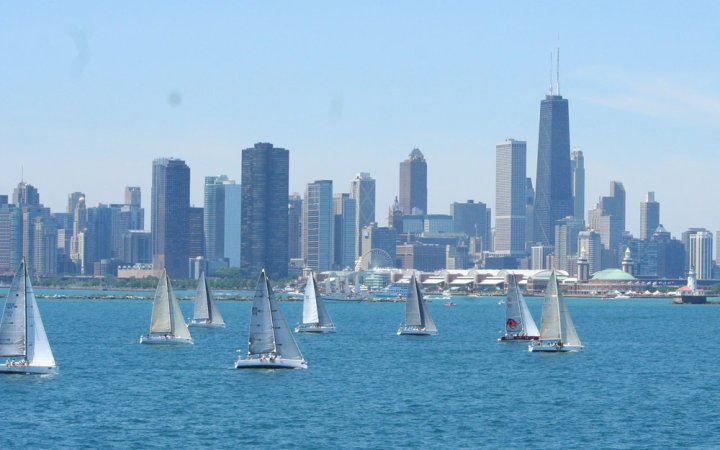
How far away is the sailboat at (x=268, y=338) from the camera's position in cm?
8825

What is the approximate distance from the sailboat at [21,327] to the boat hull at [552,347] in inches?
1623

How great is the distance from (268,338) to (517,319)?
41.0 meters

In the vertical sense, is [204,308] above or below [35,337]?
above

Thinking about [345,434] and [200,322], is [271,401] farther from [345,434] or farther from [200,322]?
[200,322]

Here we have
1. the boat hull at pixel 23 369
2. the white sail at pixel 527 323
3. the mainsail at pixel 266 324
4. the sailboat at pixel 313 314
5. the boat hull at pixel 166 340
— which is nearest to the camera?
the boat hull at pixel 23 369

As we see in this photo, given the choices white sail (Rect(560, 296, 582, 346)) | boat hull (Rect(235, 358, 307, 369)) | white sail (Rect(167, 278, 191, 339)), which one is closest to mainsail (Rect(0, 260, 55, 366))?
boat hull (Rect(235, 358, 307, 369))

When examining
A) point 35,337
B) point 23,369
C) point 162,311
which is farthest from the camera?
point 162,311

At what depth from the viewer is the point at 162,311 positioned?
385 feet

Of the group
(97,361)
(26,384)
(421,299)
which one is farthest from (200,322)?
(26,384)

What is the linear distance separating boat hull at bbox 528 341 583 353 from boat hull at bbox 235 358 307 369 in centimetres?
2524

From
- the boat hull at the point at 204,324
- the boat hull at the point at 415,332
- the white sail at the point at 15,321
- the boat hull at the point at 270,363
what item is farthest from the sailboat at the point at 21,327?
the boat hull at the point at 204,324

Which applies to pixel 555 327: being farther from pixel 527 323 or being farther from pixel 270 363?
pixel 270 363

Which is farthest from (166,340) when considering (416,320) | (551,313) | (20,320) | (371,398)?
(371,398)

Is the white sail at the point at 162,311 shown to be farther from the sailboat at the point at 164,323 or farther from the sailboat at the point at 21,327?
the sailboat at the point at 21,327
